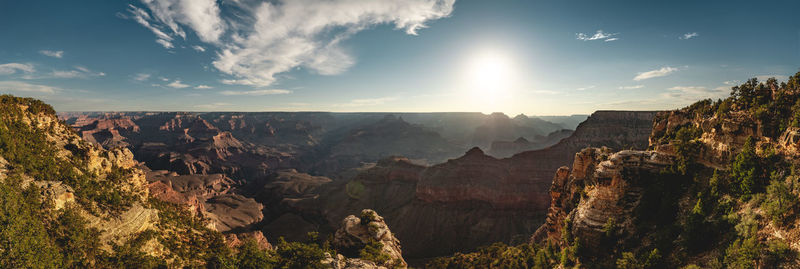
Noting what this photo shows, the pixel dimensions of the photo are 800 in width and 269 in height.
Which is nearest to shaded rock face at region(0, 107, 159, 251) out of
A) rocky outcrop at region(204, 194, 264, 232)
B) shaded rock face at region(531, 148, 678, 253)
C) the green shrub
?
shaded rock face at region(531, 148, 678, 253)

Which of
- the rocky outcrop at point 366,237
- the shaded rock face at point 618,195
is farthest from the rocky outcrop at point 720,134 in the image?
the rocky outcrop at point 366,237

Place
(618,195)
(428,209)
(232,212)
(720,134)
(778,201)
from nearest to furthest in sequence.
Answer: (778,201)
(720,134)
(618,195)
(428,209)
(232,212)

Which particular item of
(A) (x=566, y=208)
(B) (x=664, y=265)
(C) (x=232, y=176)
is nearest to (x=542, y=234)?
(A) (x=566, y=208)

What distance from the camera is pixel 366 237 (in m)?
35.0

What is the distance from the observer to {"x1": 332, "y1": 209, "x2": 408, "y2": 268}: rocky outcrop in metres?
33.6

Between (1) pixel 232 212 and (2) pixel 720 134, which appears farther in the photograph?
(1) pixel 232 212

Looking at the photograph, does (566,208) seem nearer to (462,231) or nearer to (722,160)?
(722,160)

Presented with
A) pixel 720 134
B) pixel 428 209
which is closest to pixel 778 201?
pixel 720 134

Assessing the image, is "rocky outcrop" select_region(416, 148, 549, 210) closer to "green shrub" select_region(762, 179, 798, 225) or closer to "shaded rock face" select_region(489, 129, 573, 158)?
"green shrub" select_region(762, 179, 798, 225)

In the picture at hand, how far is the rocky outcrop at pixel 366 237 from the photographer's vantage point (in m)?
33.6

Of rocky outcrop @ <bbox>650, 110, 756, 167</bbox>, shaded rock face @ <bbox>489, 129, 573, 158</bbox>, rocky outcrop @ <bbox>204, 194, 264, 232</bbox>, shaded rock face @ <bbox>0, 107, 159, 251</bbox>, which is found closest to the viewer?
rocky outcrop @ <bbox>650, 110, 756, 167</bbox>

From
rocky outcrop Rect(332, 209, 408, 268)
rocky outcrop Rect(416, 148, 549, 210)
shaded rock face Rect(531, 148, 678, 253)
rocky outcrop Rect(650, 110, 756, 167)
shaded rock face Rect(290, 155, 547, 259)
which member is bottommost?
shaded rock face Rect(290, 155, 547, 259)

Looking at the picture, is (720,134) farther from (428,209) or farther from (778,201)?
(428,209)

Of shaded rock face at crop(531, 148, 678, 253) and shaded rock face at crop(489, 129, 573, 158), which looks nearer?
shaded rock face at crop(531, 148, 678, 253)
